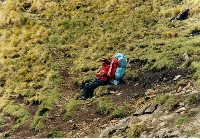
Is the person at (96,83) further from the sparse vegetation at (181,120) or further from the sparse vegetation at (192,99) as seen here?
the sparse vegetation at (181,120)

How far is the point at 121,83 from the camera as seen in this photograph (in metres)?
16.7

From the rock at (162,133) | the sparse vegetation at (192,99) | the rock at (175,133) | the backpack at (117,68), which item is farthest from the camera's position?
the backpack at (117,68)

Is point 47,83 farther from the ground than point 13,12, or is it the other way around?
point 13,12

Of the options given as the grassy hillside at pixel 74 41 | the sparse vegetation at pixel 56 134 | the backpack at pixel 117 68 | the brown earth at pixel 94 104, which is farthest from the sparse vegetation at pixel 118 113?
the backpack at pixel 117 68

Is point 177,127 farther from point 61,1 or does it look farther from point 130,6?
point 61,1

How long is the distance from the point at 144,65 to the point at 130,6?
9570 mm

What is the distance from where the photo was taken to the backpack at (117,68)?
16391mm

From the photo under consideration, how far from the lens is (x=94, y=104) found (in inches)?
601

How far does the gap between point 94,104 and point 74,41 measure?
28.4 ft

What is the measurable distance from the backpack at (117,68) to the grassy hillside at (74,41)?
461 millimetres

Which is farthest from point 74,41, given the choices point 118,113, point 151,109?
point 151,109

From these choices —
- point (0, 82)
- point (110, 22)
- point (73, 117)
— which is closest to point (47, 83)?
point (0, 82)

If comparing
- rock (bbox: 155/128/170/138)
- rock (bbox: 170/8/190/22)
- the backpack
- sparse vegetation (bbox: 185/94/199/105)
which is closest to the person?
the backpack

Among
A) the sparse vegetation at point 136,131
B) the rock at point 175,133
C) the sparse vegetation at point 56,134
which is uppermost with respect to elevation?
the rock at point 175,133
